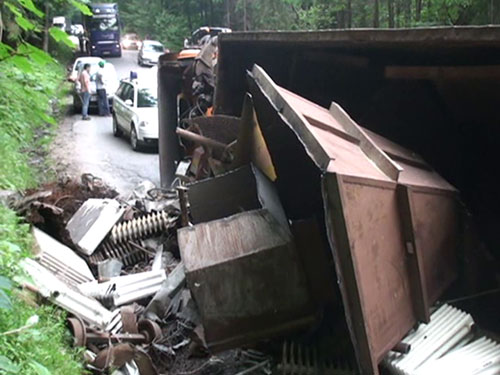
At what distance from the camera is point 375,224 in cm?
336

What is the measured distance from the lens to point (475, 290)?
14.7 ft

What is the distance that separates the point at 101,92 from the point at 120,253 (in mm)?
13505

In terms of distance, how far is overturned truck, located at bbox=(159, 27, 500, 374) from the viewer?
3234mm

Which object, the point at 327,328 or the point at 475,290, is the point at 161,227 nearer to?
the point at 327,328

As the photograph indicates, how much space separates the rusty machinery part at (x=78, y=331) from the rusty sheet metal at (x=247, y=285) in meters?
1.28

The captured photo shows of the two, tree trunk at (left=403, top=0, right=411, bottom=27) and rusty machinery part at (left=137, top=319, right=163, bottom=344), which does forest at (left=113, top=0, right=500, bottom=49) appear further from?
rusty machinery part at (left=137, top=319, right=163, bottom=344)

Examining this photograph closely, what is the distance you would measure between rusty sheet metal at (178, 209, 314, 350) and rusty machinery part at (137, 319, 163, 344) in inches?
51.9

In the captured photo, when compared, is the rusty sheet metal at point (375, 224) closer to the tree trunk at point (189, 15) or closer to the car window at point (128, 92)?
the car window at point (128, 92)

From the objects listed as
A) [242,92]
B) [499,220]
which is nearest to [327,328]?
[499,220]

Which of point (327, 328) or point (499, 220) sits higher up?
point (499, 220)

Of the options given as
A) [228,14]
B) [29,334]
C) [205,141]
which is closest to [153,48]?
[228,14]

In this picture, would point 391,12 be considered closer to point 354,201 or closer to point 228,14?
point 228,14

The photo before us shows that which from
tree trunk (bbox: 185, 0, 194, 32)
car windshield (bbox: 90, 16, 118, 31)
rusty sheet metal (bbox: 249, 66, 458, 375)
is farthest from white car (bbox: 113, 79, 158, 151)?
tree trunk (bbox: 185, 0, 194, 32)

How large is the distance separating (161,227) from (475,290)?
4.49 m
